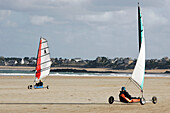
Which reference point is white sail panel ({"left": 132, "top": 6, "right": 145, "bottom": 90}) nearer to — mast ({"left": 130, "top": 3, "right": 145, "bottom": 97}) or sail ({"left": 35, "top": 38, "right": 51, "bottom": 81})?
mast ({"left": 130, "top": 3, "right": 145, "bottom": 97})

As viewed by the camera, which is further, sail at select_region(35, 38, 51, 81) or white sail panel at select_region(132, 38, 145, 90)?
sail at select_region(35, 38, 51, 81)

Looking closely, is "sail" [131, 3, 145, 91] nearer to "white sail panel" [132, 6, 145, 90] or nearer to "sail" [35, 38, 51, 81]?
"white sail panel" [132, 6, 145, 90]

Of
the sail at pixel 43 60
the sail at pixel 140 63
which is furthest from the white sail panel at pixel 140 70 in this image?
the sail at pixel 43 60

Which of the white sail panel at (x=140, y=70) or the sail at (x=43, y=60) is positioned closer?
the white sail panel at (x=140, y=70)

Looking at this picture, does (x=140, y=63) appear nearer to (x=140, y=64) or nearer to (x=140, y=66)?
(x=140, y=64)

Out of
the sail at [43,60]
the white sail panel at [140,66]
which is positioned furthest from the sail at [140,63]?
the sail at [43,60]

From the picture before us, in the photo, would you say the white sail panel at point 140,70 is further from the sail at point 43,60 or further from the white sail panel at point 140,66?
the sail at point 43,60

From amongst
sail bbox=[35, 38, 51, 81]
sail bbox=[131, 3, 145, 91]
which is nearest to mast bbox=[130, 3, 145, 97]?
sail bbox=[131, 3, 145, 91]

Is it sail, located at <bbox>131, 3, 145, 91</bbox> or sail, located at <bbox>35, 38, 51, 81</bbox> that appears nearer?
sail, located at <bbox>131, 3, 145, 91</bbox>

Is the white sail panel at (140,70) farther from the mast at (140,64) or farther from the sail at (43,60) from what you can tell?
the sail at (43,60)

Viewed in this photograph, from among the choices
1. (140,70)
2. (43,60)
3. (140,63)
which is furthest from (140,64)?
(43,60)

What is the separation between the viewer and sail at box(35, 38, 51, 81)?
36.8 metres

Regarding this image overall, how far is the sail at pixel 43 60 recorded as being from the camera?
36812mm

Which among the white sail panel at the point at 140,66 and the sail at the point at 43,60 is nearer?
the white sail panel at the point at 140,66
